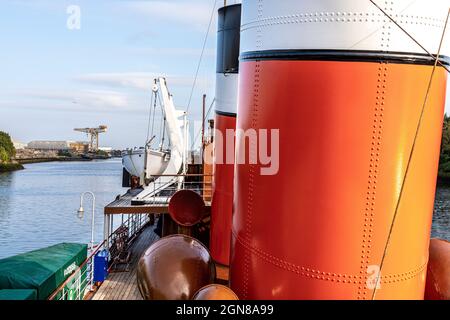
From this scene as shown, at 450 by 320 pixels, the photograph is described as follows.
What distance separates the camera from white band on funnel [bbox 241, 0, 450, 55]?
4895 mm

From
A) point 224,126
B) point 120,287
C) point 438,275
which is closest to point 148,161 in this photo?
point 120,287

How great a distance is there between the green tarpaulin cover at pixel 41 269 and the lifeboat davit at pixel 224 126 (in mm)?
5271

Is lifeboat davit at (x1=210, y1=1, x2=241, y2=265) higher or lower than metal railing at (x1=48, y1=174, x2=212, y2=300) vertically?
higher

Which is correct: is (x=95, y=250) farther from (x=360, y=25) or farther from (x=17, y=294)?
(x=360, y=25)

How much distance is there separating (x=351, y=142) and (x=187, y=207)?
7.39 m

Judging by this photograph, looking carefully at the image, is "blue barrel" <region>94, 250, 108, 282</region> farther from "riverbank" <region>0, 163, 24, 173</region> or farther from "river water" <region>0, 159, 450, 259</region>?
"riverbank" <region>0, 163, 24, 173</region>

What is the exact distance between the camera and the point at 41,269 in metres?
12.6

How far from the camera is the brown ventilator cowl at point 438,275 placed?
6438 millimetres

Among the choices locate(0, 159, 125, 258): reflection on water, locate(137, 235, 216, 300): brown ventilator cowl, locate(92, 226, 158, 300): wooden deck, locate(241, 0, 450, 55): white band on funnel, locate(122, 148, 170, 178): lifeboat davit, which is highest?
locate(241, 0, 450, 55): white band on funnel

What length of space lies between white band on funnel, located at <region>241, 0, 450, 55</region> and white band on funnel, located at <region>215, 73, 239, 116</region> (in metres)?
6.65

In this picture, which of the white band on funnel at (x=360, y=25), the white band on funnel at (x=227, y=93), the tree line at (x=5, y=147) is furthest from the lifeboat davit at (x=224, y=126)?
the tree line at (x=5, y=147)

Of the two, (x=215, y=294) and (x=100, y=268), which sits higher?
(x=215, y=294)

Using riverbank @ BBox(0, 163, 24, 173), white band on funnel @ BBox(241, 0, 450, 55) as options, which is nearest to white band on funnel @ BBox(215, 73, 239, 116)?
white band on funnel @ BBox(241, 0, 450, 55)

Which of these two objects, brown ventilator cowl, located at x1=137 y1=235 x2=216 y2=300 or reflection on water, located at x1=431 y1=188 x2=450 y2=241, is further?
reflection on water, located at x1=431 y1=188 x2=450 y2=241
